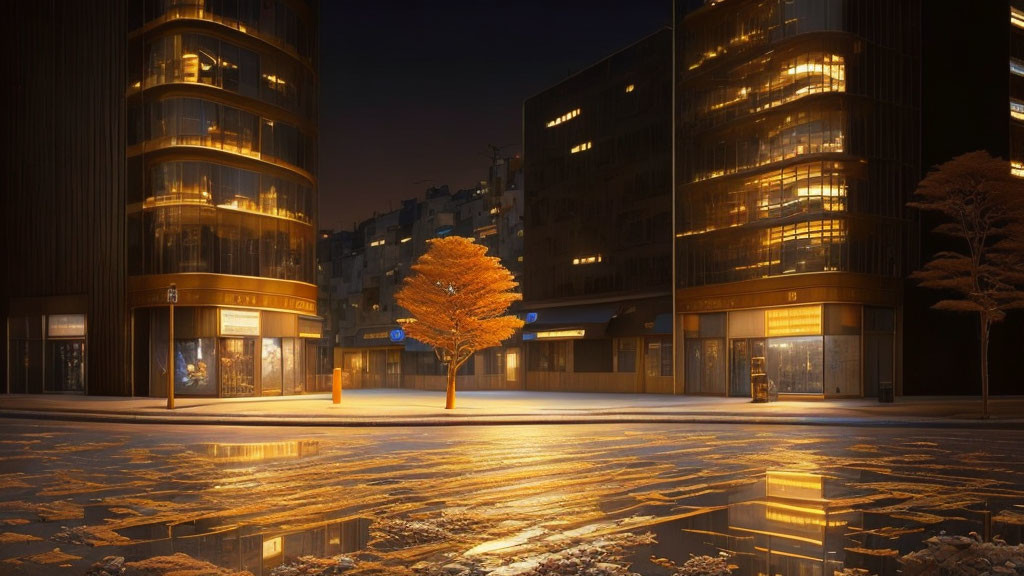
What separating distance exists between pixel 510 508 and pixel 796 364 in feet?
108

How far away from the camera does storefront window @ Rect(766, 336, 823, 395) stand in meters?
39.9

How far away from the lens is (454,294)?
33188mm

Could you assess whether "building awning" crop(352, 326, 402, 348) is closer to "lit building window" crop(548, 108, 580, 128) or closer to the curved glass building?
"lit building window" crop(548, 108, 580, 128)

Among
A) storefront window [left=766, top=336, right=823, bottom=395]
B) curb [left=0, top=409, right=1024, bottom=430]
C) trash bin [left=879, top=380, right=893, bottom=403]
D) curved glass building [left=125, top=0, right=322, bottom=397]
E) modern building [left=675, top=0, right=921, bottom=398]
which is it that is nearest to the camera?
curb [left=0, top=409, right=1024, bottom=430]

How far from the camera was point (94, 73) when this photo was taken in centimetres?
4516

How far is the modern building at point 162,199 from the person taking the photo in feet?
137

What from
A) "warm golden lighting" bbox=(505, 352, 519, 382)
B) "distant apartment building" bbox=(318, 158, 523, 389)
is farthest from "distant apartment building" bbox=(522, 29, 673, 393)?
"distant apartment building" bbox=(318, 158, 523, 389)

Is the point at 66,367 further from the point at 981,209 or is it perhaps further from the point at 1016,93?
the point at 1016,93

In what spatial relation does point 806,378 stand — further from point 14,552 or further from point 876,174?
point 14,552

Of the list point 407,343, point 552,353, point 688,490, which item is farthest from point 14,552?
point 407,343

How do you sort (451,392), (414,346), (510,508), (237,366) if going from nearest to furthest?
(510,508)
(451,392)
(237,366)
(414,346)

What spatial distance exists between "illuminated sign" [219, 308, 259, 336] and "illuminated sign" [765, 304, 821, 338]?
24515 mm

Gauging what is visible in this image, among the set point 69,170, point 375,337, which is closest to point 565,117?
point 375,337

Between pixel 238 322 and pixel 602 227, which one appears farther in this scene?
pixel 602 227
